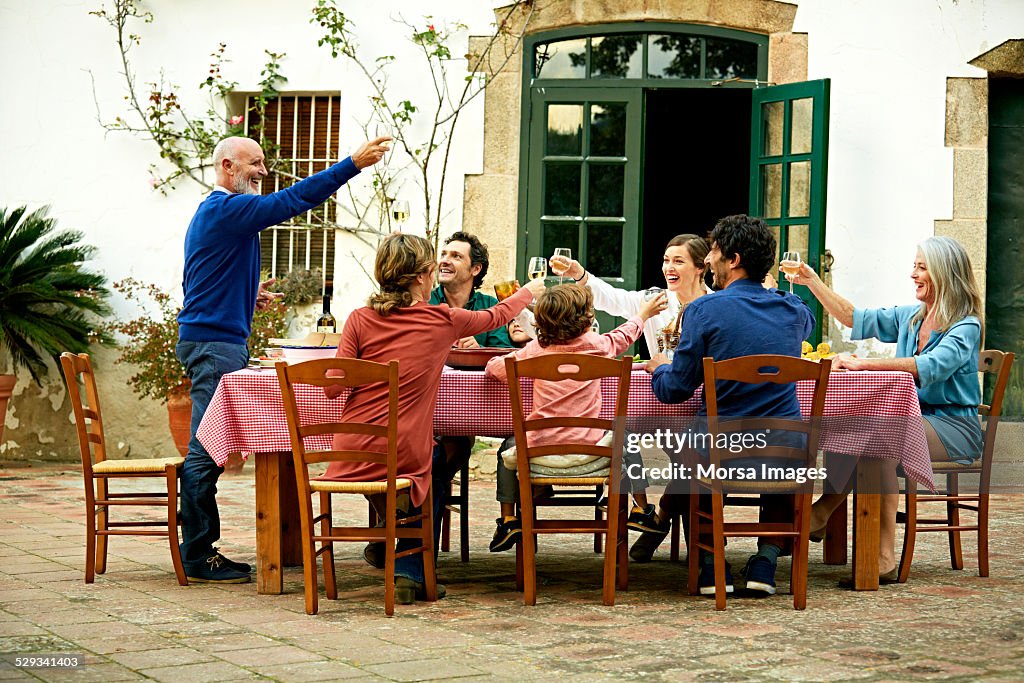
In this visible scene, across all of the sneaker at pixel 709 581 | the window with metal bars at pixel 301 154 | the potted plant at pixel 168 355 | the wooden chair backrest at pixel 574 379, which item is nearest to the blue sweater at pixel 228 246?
the wooden chair backrest at pixel 574 379

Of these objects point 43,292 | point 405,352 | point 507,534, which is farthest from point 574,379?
point 43,292

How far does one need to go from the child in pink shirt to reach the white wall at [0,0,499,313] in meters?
4.17

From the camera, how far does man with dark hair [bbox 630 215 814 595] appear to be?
4211mm

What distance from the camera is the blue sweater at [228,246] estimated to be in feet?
15.5

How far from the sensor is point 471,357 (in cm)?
469

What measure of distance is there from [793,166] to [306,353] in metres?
4.71

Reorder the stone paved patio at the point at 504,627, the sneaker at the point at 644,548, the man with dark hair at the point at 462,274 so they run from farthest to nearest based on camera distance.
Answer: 1. the man with dark hair at the point at 462,274
2. the sneaker at the point at 644,548
3. the stone paved patio at the point at 504,627

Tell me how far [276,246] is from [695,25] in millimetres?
3201

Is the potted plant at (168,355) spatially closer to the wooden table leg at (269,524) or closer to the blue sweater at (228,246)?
the blue sweater at (228,246)

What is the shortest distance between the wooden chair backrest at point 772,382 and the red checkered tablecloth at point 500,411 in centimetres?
21

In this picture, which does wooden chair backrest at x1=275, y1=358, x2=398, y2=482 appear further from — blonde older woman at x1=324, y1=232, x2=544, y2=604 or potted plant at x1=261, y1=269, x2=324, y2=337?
potted plant at x1=261, y1=269, x2=324, y2=337

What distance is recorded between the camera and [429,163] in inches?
340

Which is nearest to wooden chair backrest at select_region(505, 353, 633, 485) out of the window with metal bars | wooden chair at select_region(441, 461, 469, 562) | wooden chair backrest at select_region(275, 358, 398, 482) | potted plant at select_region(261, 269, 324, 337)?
wooden chair backrest at select_region(275, 358, 398, 482)

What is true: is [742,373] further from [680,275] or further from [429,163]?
[429,163]
